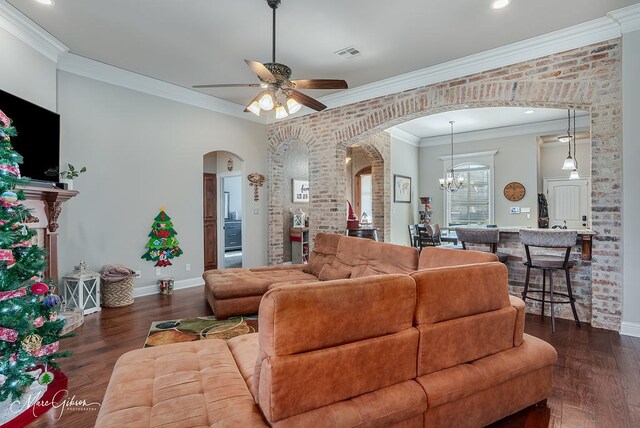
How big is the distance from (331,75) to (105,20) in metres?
2.64

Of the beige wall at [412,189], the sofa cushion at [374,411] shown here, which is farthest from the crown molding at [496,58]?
the sofa cushion at [374,411]

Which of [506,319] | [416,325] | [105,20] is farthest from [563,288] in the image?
[105,20]

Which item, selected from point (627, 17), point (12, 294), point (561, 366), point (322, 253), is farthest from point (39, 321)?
point (627, 17)

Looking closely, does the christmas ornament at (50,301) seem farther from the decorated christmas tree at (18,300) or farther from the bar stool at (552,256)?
the bar stool at (552,256)

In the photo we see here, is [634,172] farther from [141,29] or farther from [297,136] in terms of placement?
[141,29]

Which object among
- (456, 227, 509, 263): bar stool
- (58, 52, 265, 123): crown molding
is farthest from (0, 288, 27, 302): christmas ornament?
(456, 227, 509, 263): bar stool

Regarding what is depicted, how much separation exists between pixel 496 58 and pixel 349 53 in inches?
68.1

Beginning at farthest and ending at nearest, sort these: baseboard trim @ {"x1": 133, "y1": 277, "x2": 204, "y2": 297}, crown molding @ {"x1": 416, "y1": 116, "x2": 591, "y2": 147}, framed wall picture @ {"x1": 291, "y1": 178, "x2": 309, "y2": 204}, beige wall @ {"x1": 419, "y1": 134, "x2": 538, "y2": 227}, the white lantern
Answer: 1. beige wall @ {"x1": 419, "y1": 134, "x2": 538, "y2": 227}
2. framed wall picture @ {"x1": 291, "y1": 178, "x2": 309, "y2": 204}
3. crown molding @ {"x1": 416, "y1": 116, "x2": 591, "y2": 147}
4. baseboard trim @ {"x1": 133, "y1": 277, "x2": 204, "y2": 297}
5. the white lantern

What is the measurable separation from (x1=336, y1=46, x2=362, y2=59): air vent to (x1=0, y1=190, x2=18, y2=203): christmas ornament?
337 centimetres

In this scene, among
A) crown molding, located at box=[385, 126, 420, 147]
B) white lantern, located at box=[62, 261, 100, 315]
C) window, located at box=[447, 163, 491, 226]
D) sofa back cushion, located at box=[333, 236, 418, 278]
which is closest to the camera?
sofa back cushion, located at box=[333, 236, 418, 278]

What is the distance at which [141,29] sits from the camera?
3457 millimetres

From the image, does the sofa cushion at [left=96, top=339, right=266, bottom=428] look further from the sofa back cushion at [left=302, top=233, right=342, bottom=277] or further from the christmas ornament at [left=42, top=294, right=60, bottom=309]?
the sofa back cushion at [left=302, top=233, right=342, bottom=277]

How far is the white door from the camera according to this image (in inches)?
295

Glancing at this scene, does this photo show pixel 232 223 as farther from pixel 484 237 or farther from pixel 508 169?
pixel 484 237
